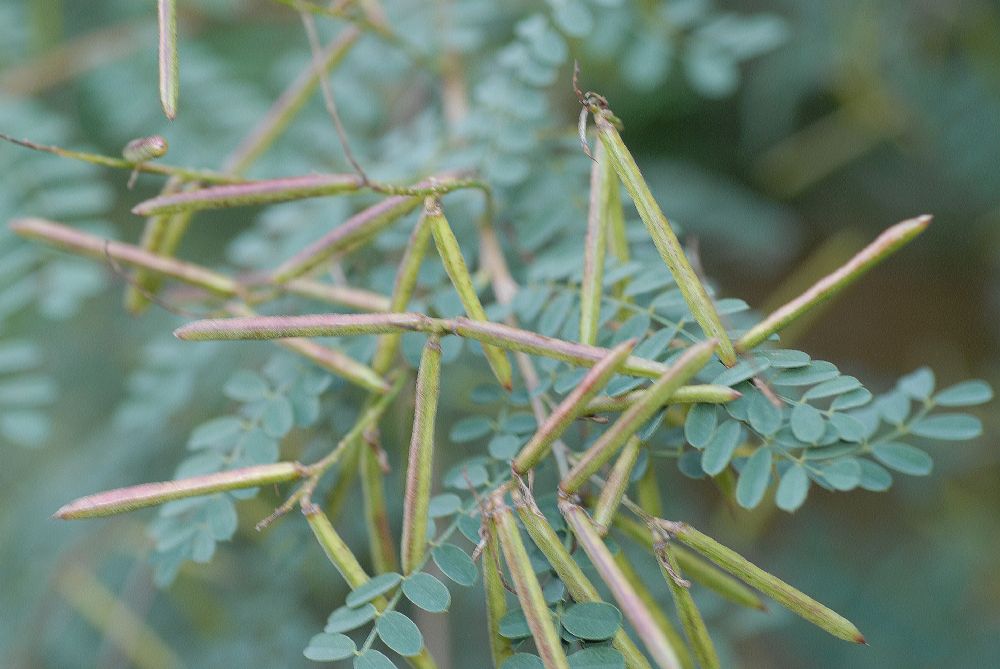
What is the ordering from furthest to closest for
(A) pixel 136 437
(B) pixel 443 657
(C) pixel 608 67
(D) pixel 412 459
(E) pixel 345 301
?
(C) pixel 608 67 → (A) pixel 136 437 → (B) pixel 443 657 → (E) pixel 345 301 → (D) pixel 412 459

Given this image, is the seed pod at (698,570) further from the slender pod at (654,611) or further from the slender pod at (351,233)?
the slender pod at (351,233)

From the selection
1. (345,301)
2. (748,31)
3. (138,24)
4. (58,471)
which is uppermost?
(748,31)

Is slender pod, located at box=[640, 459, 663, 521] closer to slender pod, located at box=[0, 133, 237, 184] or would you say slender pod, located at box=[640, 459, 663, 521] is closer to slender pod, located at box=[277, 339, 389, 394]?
slender pod, located at box=[277, 339, 389, 394]

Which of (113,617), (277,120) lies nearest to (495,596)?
(277,120)

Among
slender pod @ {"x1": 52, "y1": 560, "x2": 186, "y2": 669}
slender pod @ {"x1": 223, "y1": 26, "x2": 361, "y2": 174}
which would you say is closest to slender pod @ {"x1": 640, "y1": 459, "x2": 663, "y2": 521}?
slender pod @ {"x1": 223, "y1": 26, "x2": 361, "y2": 174}

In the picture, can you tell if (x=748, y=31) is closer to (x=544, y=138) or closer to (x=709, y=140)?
(x=544, y=138)

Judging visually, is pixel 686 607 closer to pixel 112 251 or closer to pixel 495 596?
pixel 495 596

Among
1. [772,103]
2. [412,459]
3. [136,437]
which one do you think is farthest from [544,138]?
[772,103]
